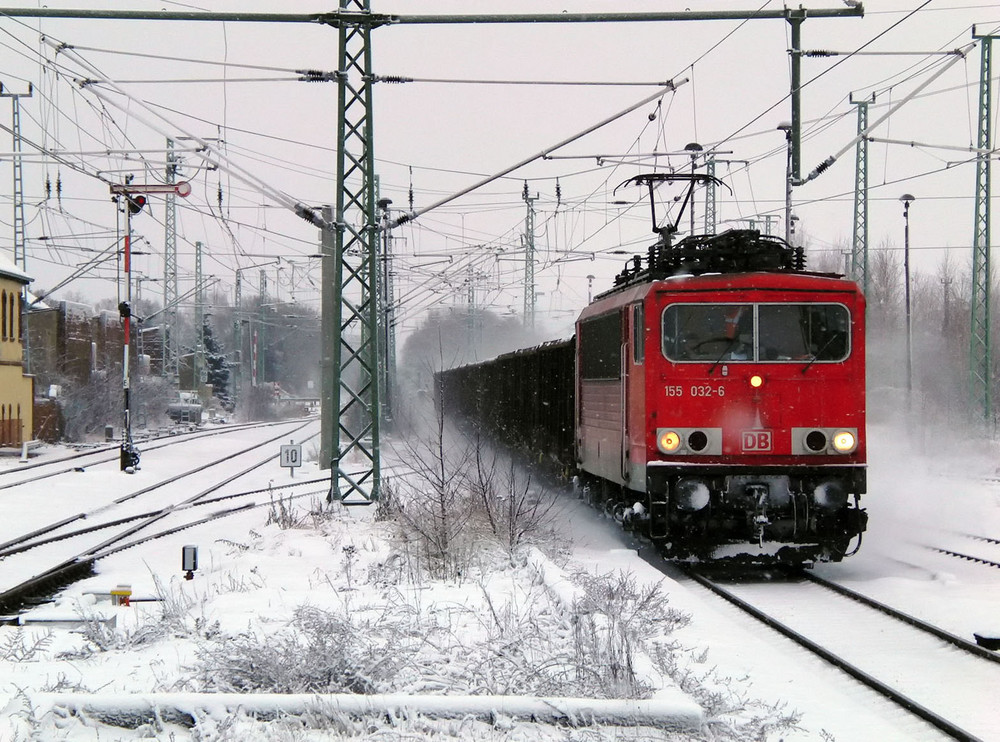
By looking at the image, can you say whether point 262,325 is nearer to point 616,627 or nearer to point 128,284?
point 128,284

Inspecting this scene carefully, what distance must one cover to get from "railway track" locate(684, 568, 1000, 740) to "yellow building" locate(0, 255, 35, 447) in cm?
2817

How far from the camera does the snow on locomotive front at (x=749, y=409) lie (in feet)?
37.9

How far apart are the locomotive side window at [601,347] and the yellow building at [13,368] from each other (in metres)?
24.2

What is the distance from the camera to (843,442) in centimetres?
1165

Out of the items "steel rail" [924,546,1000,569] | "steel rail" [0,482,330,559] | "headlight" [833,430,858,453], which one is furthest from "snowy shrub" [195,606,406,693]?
"steel rail" [0,482,330,559]

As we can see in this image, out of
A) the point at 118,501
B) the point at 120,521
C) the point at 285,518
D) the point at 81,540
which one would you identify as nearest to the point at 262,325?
the point at 118,501

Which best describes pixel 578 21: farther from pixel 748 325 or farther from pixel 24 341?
pixel 24 341

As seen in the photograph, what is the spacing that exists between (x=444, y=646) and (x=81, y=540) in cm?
1042

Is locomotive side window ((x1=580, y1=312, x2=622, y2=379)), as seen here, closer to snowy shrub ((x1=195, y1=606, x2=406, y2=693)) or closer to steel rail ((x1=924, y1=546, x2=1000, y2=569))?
steel rail ((x1=924, y1=546, x2=1000, y2=569))

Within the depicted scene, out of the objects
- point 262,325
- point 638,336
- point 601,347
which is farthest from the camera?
point 262,325

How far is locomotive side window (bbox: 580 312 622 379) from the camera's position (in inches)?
A: 521

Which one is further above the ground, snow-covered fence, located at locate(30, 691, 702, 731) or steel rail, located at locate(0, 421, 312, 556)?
snow-covered fence, located at locate(30, 691, 702, 731)

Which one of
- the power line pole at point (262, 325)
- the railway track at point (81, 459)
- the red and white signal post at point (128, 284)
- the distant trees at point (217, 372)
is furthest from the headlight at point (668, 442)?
the distant trees at point (217, 372)

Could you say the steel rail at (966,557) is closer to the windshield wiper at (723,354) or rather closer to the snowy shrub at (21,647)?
the windshield wiper at (723,354)
